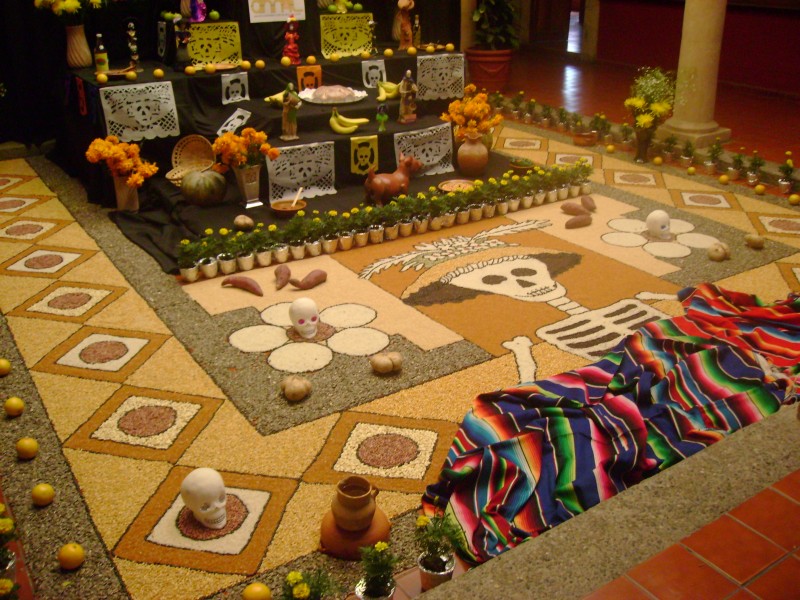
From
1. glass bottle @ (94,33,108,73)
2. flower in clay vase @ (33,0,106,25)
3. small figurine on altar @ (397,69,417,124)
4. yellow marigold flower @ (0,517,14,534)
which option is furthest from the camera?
small figurine on altar @ (397,69,417,124)

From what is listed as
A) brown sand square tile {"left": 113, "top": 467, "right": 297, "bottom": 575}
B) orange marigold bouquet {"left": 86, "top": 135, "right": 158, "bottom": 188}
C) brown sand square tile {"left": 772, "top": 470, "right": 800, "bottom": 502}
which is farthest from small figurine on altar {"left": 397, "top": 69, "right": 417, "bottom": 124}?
brown sand square tile {"left": 772, "top": 470, "right": 800, "bottom": 502}

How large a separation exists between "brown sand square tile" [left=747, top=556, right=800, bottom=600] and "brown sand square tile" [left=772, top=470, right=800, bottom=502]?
0.23 m

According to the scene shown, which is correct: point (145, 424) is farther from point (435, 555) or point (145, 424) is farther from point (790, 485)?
point (790, 485)

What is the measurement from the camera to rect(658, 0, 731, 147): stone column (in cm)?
625

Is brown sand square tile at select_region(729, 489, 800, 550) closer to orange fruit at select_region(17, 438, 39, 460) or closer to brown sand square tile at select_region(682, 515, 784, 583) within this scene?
brown sand square tile at select_region(682, 515, 784, 583)

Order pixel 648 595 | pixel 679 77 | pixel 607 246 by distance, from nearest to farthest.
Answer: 1. pixel 648 595
2. pixel 607 246
3. pixel 679 77

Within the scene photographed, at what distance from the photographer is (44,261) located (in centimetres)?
470

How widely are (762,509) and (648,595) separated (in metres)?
0.44

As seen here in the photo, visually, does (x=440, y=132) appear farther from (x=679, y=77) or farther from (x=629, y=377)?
(x=629, y=377)

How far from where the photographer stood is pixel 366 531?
244 centimetres

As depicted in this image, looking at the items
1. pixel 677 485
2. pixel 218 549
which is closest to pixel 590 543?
pixel 677 485

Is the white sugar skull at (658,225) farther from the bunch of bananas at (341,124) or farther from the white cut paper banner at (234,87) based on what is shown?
the white cut paper banner at (234,87)

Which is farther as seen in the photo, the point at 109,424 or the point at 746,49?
the point at 746,49

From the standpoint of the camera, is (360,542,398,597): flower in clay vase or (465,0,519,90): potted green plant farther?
(465,0,519,90): potted green plant
